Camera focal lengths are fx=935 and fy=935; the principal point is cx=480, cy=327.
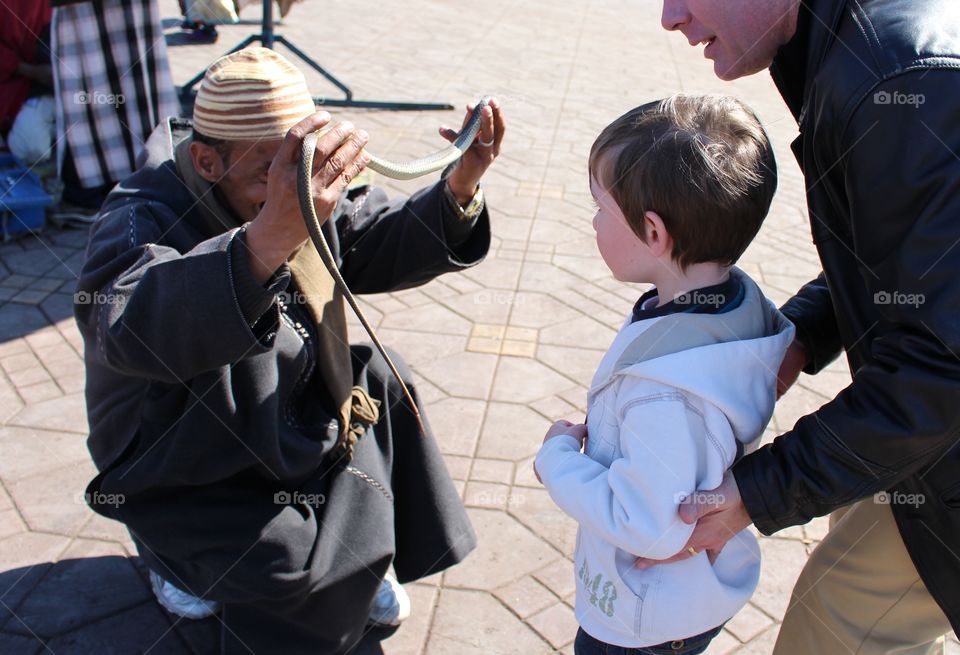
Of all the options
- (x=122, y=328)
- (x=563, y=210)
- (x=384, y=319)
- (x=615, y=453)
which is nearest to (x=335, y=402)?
(x=122, y=328)

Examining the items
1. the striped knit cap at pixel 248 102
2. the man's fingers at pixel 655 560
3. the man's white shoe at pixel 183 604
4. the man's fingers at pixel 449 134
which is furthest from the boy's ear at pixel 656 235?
the man's white shoe at pixel 183 604

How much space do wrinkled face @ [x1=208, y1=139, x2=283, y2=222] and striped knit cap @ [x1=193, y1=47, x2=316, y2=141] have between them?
0.02 metres

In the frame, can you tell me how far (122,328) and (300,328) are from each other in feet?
1.65

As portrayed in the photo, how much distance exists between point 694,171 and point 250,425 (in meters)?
1.18

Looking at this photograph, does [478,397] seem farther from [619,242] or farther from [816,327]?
[619,242]

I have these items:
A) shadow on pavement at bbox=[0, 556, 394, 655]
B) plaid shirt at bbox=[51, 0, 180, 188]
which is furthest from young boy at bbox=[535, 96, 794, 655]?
plaid shirt at bbox=[51, 0, 180, 188]

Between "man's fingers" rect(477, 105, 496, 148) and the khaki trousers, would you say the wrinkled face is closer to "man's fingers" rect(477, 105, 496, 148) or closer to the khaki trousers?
"man's fingers" rect(477, 105, 496, 148)

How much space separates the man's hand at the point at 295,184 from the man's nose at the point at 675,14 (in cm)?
60

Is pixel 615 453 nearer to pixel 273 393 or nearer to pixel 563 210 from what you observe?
pixel 273 393

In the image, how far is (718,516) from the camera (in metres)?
1.60

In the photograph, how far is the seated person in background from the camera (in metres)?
1.84

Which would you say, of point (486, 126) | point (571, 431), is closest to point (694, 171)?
point (571, 431)

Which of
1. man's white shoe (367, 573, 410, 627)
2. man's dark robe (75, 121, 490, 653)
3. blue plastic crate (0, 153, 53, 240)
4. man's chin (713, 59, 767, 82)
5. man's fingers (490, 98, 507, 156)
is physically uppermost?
man's chin (713, 59, 767, 82)

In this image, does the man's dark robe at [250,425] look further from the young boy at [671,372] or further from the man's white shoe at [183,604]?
the young boy at [671,372]
